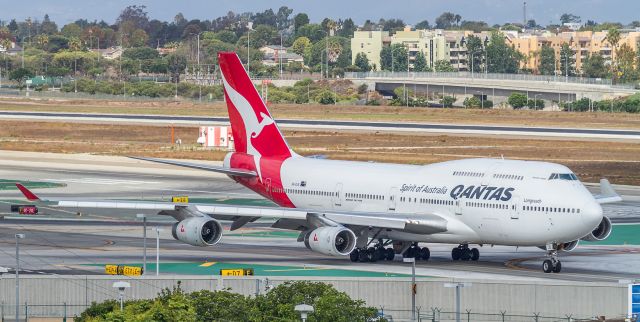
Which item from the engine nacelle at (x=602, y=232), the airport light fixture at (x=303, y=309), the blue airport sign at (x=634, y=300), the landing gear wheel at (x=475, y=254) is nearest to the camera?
the airport light fixture at (x=303, y=309)

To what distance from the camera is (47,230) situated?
85.5 metres

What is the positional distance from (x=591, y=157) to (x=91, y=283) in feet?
273

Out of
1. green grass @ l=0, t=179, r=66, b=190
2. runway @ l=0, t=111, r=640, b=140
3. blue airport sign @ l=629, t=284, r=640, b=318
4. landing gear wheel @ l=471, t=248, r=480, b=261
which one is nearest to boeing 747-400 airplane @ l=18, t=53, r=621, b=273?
landing gear wheel @ l=471, t=248, r=480, b=261

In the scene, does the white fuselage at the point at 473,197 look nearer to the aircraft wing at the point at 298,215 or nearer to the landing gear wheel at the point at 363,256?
the aircraft wing at the point at 298,215

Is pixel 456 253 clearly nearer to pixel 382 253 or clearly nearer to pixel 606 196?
pixel 382 253

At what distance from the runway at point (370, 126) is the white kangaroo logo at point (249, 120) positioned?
82019 mm

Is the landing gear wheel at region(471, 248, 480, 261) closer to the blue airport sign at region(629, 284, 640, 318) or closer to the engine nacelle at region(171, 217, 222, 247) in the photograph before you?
the engine nacelle at region(171, 217, 222, 247)

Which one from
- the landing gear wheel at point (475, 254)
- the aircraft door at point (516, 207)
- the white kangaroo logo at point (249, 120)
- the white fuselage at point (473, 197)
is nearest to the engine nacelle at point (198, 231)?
the white fuselage at point (473, 197)

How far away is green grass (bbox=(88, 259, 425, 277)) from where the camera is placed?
65.6m

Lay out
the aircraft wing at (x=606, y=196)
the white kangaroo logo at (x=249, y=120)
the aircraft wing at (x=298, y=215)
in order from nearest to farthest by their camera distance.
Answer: the aircraft wing at (x=298, y=215), the aircraft wing at (x=606, y=196), the white kangaroo logo at (x=249, y=120)

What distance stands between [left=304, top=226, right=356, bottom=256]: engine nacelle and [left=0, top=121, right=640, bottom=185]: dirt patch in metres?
51.8

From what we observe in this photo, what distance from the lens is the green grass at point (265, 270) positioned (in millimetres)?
65625

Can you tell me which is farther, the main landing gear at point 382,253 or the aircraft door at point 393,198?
the aircraft door at point 393,198

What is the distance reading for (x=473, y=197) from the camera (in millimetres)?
66438
